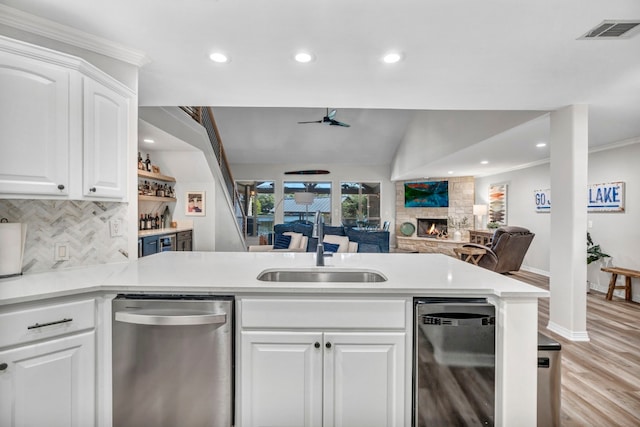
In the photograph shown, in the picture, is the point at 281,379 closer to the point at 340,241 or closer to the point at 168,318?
the point at 168,318

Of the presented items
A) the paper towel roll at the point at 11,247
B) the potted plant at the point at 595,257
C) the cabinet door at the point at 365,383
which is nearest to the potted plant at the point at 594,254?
the potted plant at the point at 595,257

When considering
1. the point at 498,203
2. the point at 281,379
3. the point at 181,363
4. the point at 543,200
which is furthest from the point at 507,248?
the point at 181,363

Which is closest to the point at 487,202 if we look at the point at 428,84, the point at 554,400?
the point at 428,84

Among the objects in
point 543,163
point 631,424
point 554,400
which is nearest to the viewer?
point 554,400

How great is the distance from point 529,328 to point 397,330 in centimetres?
61

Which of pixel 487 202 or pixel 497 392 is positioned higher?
pixel 487 202

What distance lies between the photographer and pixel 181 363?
1.42m

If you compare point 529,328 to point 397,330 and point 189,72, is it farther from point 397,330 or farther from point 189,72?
point 189,72

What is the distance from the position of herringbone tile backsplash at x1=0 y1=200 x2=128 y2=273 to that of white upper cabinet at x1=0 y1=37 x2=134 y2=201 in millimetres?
289

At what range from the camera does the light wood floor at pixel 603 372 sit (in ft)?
6.18

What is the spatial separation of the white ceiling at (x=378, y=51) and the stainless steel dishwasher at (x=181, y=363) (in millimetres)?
1579

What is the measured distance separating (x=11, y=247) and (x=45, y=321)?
0.60 metres

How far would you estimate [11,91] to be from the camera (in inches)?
57.1

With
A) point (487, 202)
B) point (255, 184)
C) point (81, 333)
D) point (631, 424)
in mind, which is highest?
point (255, 184)
